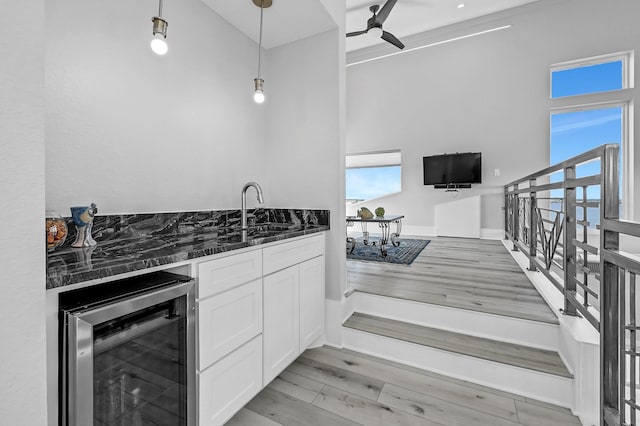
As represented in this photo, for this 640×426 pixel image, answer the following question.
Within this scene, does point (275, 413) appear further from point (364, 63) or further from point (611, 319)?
point (364, 63)

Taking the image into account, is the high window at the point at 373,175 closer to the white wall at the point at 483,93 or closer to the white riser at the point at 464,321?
the white wall at the point at 483,93

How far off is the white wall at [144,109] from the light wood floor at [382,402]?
1.32 metres

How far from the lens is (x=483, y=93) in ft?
17.8

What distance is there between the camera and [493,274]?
3004mm

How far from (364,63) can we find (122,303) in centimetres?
697

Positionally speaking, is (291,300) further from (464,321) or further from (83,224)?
(464,321)

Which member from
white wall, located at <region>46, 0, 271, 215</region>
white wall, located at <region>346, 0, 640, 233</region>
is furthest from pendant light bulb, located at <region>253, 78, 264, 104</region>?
white wall, located at <region>346, 0, 640, 233</region>

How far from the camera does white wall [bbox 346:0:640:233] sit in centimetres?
475

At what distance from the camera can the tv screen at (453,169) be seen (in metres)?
5.43

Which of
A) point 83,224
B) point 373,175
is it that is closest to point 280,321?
point 83,224

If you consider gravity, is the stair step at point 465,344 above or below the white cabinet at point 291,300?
below

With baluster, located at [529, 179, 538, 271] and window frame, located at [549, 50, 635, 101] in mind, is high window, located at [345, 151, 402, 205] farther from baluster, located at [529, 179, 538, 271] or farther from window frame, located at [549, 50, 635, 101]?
baluster, located at [529, 179, 538, 271]

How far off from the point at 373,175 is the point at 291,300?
18.4ft

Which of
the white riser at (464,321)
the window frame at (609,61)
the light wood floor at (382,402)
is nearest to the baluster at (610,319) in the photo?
the light wood floor at (382,402)
